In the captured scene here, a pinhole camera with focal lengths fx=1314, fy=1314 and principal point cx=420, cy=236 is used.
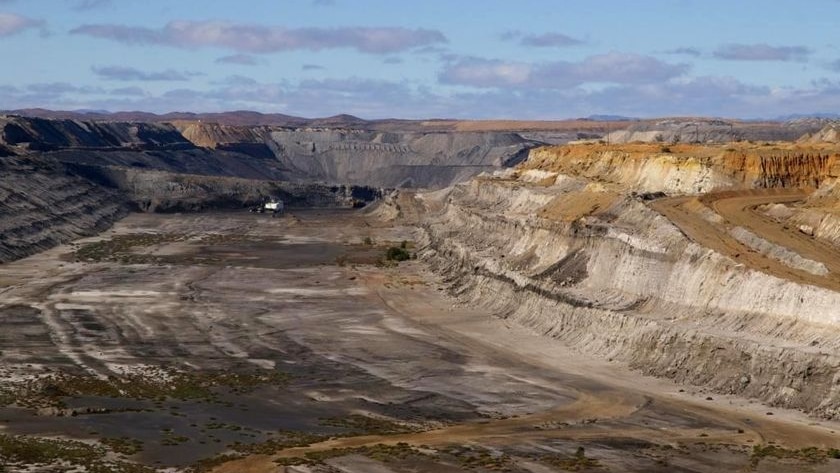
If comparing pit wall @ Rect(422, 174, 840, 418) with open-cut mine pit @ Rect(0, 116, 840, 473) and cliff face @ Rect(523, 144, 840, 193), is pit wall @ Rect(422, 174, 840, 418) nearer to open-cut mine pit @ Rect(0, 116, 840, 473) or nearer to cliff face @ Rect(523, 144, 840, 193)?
open-cut mine pit @ Rect(0, 116, 840, 473)

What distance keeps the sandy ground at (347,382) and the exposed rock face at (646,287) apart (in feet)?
4.43

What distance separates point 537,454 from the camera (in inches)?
1501

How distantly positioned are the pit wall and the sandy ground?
122 cm

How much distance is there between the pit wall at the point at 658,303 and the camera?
45188 mm

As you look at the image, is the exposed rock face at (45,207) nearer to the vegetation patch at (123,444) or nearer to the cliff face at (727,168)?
the cliff face at (727,168)

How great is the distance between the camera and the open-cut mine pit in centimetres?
3906

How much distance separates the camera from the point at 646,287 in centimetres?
5925

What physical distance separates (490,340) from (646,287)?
780 cm

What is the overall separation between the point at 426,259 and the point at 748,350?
55041mm

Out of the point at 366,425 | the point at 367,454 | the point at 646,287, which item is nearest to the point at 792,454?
the point at 367,454

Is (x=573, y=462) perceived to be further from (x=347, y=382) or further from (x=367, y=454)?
(x=347, y=382)

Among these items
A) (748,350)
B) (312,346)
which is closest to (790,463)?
(748,350)

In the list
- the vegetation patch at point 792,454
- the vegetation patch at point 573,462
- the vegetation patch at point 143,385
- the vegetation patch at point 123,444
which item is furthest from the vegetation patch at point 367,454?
the vegetation patch at point 143,385

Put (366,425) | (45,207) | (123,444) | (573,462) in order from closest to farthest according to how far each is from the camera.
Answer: (573,462)
(123,444)
(366,425)
(45,207)
